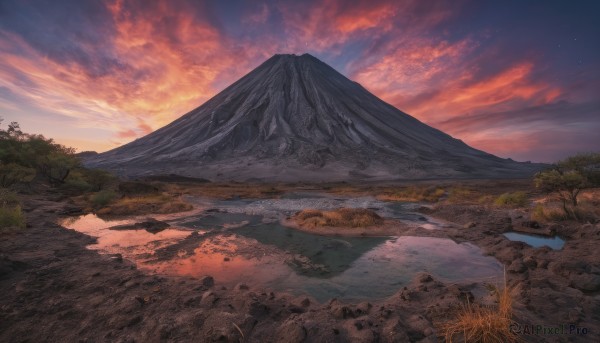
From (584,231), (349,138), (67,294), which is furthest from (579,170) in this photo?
(349,138)

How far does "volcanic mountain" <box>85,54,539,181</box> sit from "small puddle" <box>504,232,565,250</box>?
7048 cm

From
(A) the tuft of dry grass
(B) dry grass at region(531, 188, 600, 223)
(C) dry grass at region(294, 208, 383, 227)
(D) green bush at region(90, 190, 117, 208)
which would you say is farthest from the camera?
(A) the tuft of dry grass

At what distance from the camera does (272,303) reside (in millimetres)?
7750

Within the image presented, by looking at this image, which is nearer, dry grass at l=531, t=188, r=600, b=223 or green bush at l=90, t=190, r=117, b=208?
dry grass at l=531, t=188, r=600, b=223

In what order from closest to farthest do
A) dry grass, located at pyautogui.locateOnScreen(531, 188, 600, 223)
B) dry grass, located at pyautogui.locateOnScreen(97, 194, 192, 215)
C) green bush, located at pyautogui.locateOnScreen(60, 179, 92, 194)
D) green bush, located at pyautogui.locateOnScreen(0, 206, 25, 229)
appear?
green bush, located at pyautogui.locateOnScreen(0, 206, 25, 229) → dry grass, located at pyautogui.locateOnScreen(531, 188, 600, 223) → dry grass, located at pyautogui.locateOnScreen(97, 194, 192, 215) → green bush, located at pyautogui.locateOnScreen(60, 179, 92, 194)

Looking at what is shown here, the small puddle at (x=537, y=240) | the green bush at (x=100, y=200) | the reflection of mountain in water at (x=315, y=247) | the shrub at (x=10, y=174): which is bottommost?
the reflection of mountain in water at (x=315, y=247)

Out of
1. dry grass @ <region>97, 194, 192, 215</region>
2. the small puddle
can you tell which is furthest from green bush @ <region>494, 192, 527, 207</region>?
dry grass @ <region>97, 194, 192, 215</region>

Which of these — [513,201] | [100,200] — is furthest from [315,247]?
[513,201]

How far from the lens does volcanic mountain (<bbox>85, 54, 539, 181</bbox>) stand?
317ft

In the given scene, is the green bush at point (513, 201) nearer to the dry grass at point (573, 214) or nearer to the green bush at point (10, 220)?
the dry grass at point (573, 214)

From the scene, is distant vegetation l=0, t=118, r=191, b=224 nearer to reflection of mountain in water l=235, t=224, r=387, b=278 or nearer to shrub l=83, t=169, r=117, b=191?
shrub l=83, t=169, r=117, b=191

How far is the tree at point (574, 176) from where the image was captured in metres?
19.7

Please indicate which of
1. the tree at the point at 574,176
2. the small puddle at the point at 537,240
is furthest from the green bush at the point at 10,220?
the tree at the point at 574,176

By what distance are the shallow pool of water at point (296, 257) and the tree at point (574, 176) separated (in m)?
9.70
